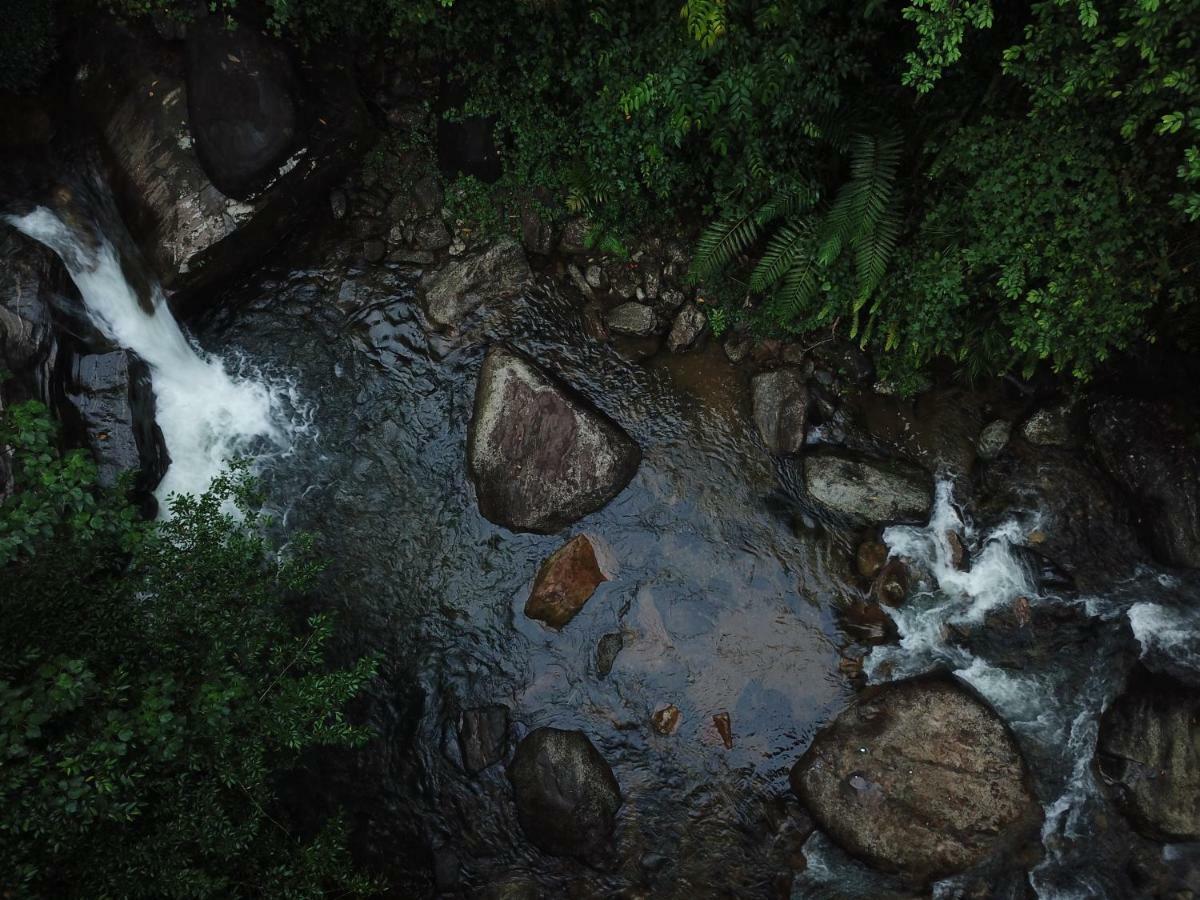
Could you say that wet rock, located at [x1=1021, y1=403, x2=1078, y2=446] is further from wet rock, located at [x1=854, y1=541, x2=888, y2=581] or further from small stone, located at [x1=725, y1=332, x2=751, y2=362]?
small stone, located at [x1=725, y1=332, x2=751, y2=362]

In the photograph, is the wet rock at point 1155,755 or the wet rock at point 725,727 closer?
the wet rock at point 1155,755

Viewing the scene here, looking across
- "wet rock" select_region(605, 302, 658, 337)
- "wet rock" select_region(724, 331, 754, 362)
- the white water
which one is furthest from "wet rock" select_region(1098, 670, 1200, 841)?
the white water

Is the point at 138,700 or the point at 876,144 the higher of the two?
the point at 876,144

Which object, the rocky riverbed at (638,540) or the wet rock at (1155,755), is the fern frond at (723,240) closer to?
the rocky riverbed at (638,540)

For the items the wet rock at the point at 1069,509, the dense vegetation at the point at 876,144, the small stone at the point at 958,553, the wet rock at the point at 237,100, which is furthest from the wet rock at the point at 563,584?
the wet rock at the point at 237,100

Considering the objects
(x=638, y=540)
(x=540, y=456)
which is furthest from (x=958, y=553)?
(x=540, y=456)

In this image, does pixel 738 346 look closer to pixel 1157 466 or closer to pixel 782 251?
pixel 782 251
